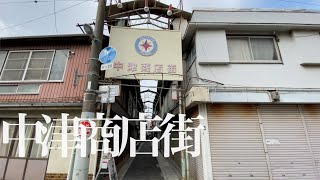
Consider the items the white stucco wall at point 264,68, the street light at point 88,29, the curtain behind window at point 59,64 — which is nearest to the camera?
the street light at point 88,29

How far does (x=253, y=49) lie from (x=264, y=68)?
3.46ft

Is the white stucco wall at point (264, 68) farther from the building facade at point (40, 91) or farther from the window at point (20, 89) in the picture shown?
the window at point (20, 89)

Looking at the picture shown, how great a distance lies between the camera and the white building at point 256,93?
285 inches

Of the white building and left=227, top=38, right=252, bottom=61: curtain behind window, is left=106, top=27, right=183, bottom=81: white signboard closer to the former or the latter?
the white building

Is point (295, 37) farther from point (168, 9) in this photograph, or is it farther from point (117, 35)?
point (117, 35)

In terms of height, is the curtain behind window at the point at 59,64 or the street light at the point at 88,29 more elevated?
the curtain behind window at the point at 59,64

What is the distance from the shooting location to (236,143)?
24.1 ft

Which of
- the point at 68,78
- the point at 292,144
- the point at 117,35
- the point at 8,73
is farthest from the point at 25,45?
the point at 292,144

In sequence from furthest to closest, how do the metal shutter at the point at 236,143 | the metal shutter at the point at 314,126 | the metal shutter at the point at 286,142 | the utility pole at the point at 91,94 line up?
the metal shutter at the point at 314,126 → the metal shutter at the point at 286,142 → the metal shutter at the point at 236,143 → the utility pole at the point at 91,94

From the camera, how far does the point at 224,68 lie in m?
8.12

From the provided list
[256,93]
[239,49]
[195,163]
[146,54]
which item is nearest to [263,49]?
[239,49]

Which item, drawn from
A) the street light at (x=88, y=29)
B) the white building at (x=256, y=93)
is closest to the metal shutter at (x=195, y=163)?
the white building at (x=256, y=93)

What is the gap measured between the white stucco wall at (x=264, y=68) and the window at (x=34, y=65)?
6162 mm

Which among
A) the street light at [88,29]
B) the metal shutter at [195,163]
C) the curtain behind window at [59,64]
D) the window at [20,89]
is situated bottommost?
the metal shutter at [195,163]
